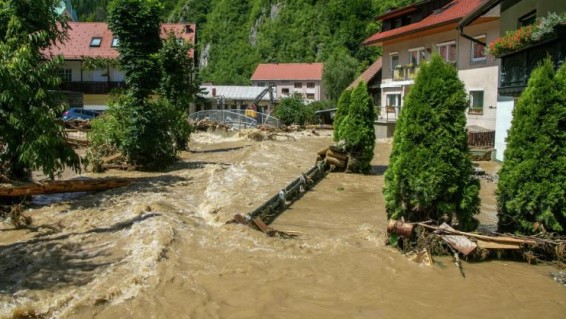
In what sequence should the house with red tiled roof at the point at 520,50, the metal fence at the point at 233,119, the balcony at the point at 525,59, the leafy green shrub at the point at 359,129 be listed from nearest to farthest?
the balcony at the point at 525,59 < the house with red tiled roof at the point at 520,50 < the leafy green shrub at the point at 359,129 < the metal fence at the point at 233,119

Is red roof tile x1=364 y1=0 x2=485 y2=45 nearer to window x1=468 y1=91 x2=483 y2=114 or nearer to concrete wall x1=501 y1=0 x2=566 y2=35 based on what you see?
window x1=468 y1=91 x2=483 y2=114

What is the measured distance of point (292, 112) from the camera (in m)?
43.2

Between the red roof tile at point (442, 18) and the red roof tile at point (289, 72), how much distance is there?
4989 cm

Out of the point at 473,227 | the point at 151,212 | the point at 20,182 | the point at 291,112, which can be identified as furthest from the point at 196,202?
the point at 291,112

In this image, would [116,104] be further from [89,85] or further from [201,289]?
[89,85]

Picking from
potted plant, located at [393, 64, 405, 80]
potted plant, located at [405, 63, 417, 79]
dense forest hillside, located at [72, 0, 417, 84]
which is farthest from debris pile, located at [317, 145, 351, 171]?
dense forest hillside, located at [72, 0, 417, 84]

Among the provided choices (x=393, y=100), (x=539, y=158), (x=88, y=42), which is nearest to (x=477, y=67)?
(x=393, y=100)

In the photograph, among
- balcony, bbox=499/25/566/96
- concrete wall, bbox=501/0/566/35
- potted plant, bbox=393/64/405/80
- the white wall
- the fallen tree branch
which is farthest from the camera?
potted plant, bbox=393/64/405/80

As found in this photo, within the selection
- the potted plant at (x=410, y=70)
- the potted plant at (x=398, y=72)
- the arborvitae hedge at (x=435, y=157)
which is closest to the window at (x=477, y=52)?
the potted plant at (x=410, y=70)

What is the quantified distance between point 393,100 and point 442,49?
261 inches

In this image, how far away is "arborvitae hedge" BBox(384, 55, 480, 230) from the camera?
698 centimetres

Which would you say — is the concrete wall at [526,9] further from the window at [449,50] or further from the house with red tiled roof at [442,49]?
the window at [449,50]

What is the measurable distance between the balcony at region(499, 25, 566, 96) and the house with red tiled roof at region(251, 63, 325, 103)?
69.3 metres

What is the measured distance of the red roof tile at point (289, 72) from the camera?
3374 inches
